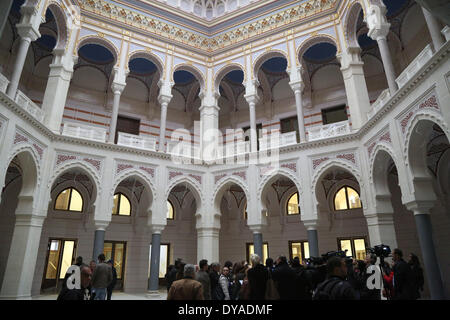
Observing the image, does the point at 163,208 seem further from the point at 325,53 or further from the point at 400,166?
the point at 325,53

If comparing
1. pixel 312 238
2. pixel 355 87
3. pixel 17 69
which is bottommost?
pixel 312 238

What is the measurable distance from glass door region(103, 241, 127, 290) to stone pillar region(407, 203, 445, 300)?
1171cm

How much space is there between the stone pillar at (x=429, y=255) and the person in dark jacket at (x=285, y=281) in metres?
4.67

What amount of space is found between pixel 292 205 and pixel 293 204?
7 centimetres

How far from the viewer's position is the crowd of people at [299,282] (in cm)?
279

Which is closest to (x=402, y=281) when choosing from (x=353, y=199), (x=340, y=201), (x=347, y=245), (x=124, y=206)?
(x=347, y=245)

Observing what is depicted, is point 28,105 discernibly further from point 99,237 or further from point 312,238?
point 312,238

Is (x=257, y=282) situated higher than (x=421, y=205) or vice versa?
(x=421, y=205)

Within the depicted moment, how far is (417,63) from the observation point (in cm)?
758

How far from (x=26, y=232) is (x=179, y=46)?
9.91m

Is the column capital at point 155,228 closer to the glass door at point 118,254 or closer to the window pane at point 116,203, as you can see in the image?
the glass door at point 118,254

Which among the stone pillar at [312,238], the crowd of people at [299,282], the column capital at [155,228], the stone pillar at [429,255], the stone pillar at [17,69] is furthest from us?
the column capital at [155,228]

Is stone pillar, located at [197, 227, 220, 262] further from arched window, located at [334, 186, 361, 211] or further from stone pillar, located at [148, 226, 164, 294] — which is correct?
arched window, located at [334, 186, 361, 211]

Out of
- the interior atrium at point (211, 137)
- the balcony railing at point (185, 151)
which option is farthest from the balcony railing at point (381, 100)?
the balcony railing at point (185, 151)
